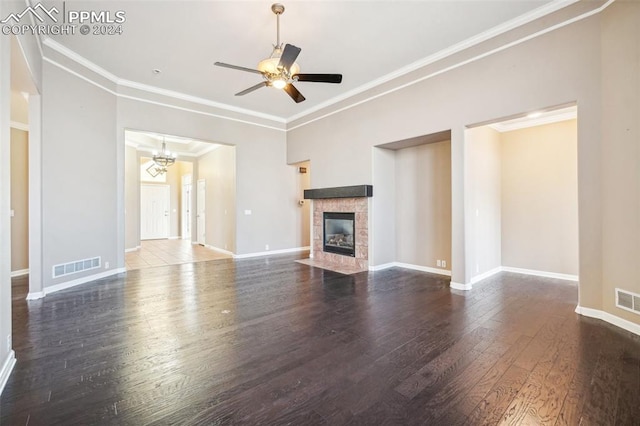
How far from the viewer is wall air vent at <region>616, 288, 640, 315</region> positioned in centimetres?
271

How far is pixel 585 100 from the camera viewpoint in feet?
10.1

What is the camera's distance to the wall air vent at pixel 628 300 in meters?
2.71

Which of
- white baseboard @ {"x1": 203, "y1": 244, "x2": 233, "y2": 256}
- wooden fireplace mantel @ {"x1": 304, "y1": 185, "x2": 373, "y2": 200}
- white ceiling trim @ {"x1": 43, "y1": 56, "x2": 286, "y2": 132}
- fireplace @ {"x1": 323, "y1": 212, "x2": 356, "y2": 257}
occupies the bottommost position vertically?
white baseboard @ {"x1": 203, "y1": 244, "x2": 233, "y2": 256}

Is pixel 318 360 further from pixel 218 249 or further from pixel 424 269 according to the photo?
pixel 218 249

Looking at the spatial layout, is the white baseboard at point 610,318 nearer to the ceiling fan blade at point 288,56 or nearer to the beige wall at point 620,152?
the beige wall at point 620,152

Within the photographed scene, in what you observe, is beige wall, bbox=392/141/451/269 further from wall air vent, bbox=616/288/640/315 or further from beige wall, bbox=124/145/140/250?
beige wall, bbox=124/145/140/250

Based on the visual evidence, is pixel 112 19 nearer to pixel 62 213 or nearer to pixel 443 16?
pixel 62 213

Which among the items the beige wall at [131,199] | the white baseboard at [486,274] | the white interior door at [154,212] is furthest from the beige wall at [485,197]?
the white interior door at [154,212]

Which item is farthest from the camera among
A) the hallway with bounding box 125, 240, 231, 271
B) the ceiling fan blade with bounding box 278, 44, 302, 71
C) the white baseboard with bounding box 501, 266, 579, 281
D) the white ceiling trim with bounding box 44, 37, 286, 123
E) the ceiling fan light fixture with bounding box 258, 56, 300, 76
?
the hallway with bounding box 125, 240, 231, 271

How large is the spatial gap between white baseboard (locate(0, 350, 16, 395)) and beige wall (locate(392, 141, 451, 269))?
17.9 feet

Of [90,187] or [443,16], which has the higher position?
[443,16]

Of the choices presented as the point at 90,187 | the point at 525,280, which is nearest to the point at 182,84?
the point at 90,187

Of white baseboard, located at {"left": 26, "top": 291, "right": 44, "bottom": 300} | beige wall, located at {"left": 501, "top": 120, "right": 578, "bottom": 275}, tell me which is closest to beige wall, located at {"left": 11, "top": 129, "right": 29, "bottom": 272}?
white baseboard, located at {"left": 26, "top": 291, "right": 44, "bottom": 300}

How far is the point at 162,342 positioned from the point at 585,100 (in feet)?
16.3
